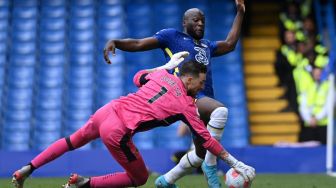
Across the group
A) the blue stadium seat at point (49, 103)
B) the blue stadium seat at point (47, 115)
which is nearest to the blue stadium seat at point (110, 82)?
the blue stadium seat at point (49, 103)

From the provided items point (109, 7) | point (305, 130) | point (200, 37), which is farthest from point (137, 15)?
point (200, 37)

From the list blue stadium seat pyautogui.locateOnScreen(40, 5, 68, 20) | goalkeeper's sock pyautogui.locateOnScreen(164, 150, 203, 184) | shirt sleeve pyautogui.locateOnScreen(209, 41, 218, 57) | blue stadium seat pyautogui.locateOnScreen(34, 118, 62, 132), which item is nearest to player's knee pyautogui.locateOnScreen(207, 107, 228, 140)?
goalkeeper's sock pyautogui.locateOnScreen(164, 150, 203, 184)

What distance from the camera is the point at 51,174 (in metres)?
14.2

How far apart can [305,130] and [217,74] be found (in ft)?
8.17

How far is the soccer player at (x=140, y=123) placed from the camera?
22.6 ft

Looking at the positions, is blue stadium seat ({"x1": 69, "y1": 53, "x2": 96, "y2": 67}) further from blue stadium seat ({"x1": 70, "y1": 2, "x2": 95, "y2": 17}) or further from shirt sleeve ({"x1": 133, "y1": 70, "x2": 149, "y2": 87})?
shirt sleeve ({"x1": 133, "y1": 70, "x2": 149, "y2": 87})

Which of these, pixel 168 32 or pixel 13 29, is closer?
pixel 168 32

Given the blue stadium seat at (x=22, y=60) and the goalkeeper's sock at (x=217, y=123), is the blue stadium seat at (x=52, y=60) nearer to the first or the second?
the blue stadium seat at (x=22, y=60)

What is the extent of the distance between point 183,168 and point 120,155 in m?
1.42

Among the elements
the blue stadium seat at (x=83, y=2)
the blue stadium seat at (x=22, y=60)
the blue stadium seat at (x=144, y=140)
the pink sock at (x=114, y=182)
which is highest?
the blue stadium seat at (x=83, y=2)

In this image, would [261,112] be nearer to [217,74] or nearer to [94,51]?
[217,74]

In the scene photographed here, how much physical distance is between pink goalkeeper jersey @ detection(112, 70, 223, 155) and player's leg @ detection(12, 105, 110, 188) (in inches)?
8.9

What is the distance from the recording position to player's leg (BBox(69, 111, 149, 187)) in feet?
22.7

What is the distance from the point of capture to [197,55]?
334 inches
